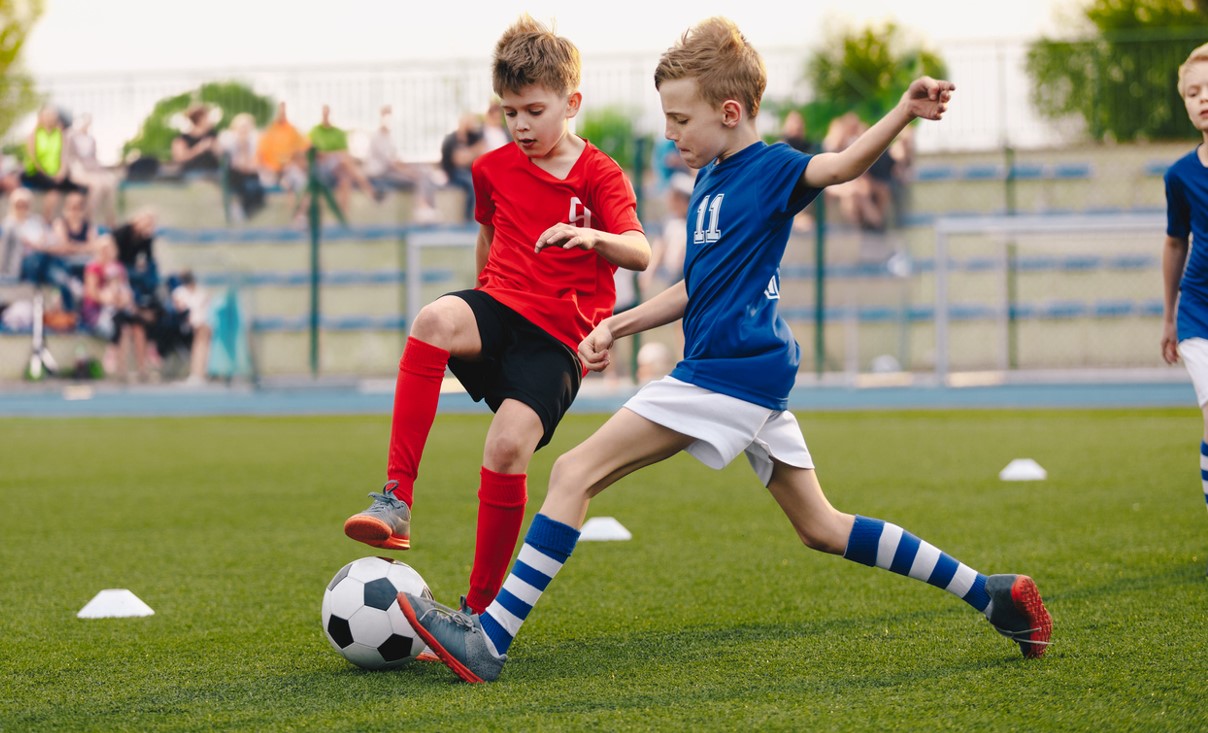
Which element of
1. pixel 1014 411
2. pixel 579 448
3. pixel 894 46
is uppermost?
pixel 894 46

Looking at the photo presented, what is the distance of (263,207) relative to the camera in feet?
62.2

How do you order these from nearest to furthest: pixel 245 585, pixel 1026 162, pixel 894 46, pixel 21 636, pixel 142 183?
A: pixel 21 636 → pixel 245 585 → pixel 1026 162 → pixel 142 183 → pixel 894 46

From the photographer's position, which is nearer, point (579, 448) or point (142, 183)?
point (579, 448)

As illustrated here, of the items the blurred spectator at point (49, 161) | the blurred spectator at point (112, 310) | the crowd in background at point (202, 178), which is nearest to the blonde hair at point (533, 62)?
the crowd in background at point (202, 178)

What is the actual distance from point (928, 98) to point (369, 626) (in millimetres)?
1827

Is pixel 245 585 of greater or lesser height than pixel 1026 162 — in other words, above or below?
below

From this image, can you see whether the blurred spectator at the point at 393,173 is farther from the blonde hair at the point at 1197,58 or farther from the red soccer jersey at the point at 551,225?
the red soccer jersey at the point at 551,225

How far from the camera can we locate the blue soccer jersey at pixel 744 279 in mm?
3166

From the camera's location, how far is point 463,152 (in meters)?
17.9

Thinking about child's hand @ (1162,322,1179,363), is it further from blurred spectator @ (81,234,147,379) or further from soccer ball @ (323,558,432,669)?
→ blurred spectator @ (81,234,147,379)

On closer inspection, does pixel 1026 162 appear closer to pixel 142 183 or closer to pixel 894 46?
pixel 142 183

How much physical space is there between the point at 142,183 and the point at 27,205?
1538mm

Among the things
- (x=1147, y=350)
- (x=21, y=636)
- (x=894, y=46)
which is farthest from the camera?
(x=894, y=46)

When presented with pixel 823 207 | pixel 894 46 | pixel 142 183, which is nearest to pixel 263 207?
pixel 142 183
